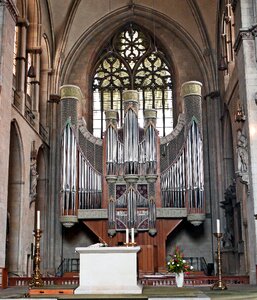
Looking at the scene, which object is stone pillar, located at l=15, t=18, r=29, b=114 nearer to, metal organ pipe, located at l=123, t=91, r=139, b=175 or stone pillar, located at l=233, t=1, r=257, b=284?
metal organ pipe, located at l=123, t=91, r=139, b=175

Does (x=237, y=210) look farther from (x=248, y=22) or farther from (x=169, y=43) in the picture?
(x=169, y=43)

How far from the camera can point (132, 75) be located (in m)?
27.4

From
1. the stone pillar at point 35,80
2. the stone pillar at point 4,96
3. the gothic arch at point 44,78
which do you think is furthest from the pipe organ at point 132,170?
the stone pillar at point 4,96

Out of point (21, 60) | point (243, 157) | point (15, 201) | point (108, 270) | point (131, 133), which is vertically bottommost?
point (108, 270)

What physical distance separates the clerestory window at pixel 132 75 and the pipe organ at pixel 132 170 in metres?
3.99

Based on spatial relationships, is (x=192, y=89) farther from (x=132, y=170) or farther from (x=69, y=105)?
(x=69, y=105)

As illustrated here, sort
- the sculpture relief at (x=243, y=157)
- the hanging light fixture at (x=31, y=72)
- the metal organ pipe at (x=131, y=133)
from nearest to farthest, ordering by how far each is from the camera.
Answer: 1. the sculpture relief at (x=243, y=157)
2. the metal organ pipe at (x=131, y=133)
3. the hanging light fixture at (x=31, y=72)

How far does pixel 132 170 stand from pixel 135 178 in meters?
0.39

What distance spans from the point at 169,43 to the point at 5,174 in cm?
1414

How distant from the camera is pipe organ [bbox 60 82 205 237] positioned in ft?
71.5

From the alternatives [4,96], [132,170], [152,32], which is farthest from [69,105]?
[152,32]

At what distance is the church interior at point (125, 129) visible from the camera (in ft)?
65.0

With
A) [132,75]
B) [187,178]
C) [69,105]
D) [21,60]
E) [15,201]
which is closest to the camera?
[15,201]

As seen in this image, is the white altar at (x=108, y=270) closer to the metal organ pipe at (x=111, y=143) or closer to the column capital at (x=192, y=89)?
the metal organ pipe at (x=111, y=143)
